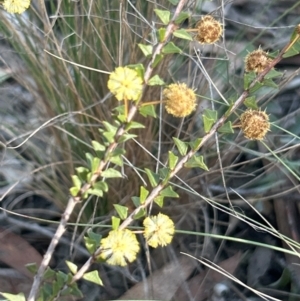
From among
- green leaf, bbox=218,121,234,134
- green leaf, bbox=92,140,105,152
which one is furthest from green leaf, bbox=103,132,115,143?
green leaf, bbox=218,121,234,134

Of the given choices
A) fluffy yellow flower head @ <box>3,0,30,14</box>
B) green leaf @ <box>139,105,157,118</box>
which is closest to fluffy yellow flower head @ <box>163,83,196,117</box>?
green leaf @ <box>139,105,157,118</box>

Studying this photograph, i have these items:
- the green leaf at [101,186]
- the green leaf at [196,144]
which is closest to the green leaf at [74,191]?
the green leaf at [101,186]

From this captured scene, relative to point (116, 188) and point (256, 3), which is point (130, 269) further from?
point (256, 3)

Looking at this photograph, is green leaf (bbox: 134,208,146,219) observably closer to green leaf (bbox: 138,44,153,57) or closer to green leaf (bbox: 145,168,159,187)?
green leaf (bbox: 145,168,159,187)

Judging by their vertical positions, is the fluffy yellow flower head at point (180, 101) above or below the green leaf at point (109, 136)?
above

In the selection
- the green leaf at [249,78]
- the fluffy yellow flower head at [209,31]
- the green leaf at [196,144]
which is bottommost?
the green leaf at [196,144]

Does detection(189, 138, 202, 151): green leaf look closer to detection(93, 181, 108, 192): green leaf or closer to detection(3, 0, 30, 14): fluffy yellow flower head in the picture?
detection(93, 181, 108, 192): green leaf

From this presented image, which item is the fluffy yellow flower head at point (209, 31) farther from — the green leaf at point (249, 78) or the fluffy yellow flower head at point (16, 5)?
the fluffy yellow flower head at point (16, 5)

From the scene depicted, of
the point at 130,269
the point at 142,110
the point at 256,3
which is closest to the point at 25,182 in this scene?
the point at 130,269

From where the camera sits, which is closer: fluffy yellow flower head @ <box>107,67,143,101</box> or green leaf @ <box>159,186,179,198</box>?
fluffy yellow flower head @ <box>107,67,143,101</box>

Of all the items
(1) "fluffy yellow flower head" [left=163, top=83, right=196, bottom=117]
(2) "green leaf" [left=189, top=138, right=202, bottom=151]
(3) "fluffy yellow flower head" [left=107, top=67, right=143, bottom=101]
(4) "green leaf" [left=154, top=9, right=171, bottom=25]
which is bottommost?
(2) "green leaf" [left=189, top=138, right=202, bottom=151]

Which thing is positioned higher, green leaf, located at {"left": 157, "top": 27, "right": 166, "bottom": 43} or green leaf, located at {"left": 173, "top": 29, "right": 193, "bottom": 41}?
green leaf, located at {"left": 157, "top": 27, "right": 166, "bottom": 43}
